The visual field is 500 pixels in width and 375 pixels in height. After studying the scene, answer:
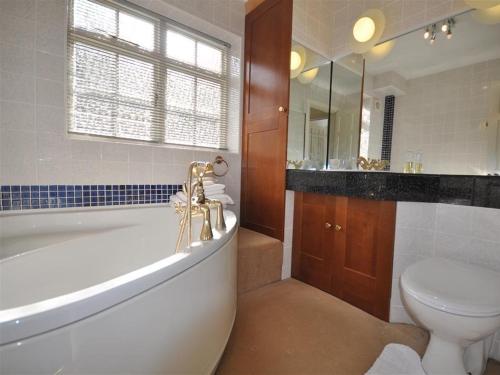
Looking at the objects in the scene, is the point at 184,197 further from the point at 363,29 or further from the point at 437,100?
the point at 363,29

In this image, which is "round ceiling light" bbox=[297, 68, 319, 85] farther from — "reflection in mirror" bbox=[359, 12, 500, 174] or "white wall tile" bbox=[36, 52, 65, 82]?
"white wall tile" bbox=[36, 52, 65, 82]

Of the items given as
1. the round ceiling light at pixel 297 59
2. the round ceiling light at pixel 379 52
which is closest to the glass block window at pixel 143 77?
the round ceiling light at pixel 297 59

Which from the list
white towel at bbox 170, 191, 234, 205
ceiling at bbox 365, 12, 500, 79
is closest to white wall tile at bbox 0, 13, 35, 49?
white towel at bbox 170, 191, 234, 205

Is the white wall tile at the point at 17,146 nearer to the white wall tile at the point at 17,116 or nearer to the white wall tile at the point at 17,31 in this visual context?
the white wall tile at the point at 17,116

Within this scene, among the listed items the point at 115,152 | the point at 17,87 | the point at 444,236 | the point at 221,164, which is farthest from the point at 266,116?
the point at 17,87

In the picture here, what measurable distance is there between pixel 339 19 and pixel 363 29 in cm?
34

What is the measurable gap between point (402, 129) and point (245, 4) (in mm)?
1785

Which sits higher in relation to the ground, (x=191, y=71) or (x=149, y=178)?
(x=191, y=71)

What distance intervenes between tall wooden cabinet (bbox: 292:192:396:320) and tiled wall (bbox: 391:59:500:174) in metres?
0.57

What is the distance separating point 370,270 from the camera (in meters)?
1.47

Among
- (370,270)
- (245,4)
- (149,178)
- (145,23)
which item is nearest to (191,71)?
(145,23)

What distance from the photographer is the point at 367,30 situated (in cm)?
195

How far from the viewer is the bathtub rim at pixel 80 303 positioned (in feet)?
1.37

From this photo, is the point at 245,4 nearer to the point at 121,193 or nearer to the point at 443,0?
the point at 443,0
